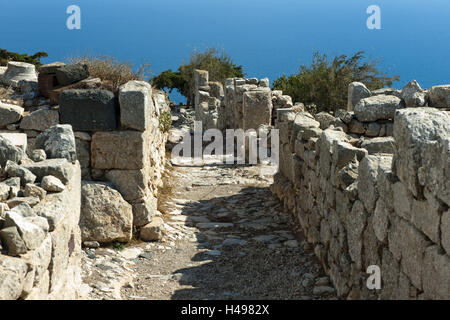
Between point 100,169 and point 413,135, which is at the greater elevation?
point 413,135

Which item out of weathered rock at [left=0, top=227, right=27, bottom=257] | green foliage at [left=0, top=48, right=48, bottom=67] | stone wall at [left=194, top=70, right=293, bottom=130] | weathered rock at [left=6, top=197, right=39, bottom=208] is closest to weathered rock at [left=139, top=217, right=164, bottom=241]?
weathered rock at [left=6, top=197, right=39, bottom=208]

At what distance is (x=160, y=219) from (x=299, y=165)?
2066 millimetres

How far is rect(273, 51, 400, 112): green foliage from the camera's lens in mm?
16859

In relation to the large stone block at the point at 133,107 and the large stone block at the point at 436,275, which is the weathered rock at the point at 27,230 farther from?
the large stone block at the point at 133,107

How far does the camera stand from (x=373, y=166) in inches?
198

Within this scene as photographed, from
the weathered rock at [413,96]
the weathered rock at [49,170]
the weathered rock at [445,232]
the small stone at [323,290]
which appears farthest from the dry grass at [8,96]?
the weathered rock at [445,232]

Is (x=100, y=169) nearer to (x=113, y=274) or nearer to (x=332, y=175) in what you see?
(x=113, y=274)

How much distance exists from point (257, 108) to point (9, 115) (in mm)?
7941

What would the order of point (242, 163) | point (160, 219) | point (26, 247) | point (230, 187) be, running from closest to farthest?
1. point (26, 247)
2. point (160, 219)
3. point (230, 187)
4. point (242, 163)

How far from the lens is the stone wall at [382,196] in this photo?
3682mm

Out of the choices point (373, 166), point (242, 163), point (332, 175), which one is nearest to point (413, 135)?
point (373, 166)

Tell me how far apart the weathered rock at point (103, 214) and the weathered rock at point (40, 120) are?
906 millimetres

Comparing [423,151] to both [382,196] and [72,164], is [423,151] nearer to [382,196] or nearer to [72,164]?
[382,196]
